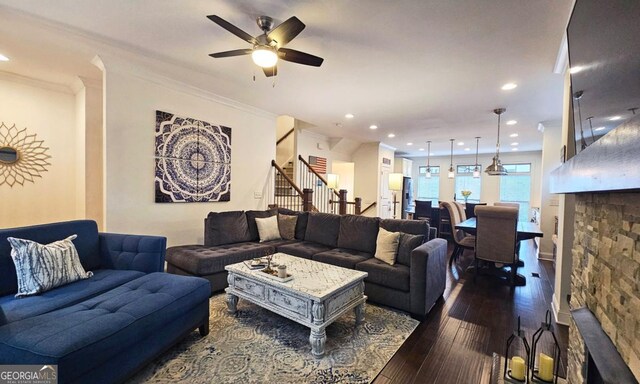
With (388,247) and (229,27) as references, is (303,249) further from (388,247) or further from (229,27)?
(229,27)

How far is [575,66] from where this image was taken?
1.51m

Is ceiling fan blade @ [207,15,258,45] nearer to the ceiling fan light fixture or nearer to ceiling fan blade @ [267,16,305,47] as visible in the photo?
the ceiling fan light fixture

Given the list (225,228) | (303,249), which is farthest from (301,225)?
(225,228)

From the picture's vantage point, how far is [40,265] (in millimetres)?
2021

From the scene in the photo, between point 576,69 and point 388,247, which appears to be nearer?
point 576,69

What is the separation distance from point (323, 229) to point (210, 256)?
66.1 inches

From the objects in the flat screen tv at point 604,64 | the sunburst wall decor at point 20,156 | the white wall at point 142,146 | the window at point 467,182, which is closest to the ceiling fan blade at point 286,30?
the flat screen tv at point 604,64

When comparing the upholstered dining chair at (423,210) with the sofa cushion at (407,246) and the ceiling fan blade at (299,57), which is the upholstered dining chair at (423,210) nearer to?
the sofa cushion at (407,246)

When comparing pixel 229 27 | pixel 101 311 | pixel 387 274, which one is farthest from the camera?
pixel 387 274

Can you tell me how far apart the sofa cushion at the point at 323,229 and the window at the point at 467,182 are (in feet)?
25.9

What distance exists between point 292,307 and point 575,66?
8.22 ft

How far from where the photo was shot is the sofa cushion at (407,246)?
10.4ft

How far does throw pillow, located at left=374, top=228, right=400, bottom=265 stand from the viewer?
10.5 feet

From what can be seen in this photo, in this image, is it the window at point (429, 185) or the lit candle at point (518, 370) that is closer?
the lit candle at point (518, 370)
